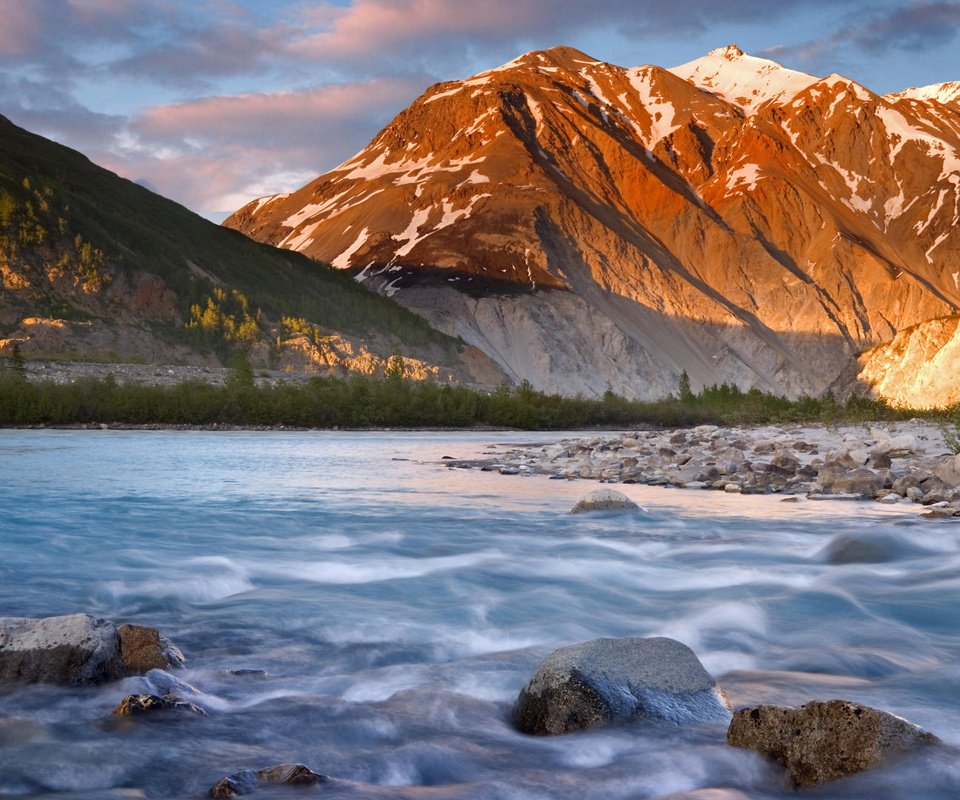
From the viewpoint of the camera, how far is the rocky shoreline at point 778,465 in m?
16.4

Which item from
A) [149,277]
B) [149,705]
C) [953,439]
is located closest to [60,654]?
[149,705]

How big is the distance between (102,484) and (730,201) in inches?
5012

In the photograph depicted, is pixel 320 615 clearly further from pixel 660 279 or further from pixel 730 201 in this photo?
pixel 730 201

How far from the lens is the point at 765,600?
28.1 ft

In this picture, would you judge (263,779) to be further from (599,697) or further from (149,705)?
(599,697)

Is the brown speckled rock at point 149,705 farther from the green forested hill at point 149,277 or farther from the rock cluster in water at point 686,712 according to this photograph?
the green forested hill at point 149,277

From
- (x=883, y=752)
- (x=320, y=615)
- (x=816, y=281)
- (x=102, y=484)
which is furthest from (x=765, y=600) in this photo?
(x=816, y=281)

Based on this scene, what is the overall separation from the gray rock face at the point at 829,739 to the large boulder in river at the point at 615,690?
2.16ft

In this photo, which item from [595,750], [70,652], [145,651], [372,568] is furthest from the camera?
[372,568]

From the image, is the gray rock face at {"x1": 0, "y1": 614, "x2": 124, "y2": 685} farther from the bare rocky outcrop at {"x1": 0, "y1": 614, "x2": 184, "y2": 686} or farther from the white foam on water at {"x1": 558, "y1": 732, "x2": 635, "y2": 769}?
the white foam on water at {"x1": 558, "y1": 732, "x2": 635, "y2": 769}

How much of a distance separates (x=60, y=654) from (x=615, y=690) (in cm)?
304

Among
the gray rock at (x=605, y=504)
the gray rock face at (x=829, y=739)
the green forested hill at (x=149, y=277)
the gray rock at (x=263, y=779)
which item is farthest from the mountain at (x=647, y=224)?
the gray rock at (x=263, y=779)

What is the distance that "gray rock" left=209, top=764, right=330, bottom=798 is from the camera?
4070mm

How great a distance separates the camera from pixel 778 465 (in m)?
19.2
